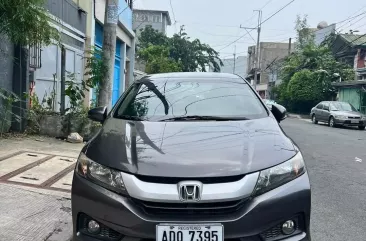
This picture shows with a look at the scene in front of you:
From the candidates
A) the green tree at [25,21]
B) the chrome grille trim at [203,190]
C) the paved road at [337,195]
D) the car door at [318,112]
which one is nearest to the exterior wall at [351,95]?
the car door at [318,112]

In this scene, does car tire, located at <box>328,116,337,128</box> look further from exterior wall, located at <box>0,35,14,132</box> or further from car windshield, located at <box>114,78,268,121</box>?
car windshield, located at <box>114,78,268,121</box>

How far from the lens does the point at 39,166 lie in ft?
18.2

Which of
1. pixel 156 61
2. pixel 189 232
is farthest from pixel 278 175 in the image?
pixel 156 61

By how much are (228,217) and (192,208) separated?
225 millimetres

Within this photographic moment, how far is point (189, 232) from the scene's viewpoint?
2355 mm

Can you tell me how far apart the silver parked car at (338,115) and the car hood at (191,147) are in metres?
17.2

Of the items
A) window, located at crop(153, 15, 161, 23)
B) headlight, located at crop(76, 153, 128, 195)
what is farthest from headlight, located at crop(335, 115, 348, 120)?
window, located at crop(153, 15, 161, 23)

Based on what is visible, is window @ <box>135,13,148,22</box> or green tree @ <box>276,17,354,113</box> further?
window @ <box>135,13,148,22</box>

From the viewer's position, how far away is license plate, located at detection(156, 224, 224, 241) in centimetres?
234

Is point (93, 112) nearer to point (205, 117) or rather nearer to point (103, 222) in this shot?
point (205, 117)

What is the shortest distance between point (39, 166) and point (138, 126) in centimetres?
292

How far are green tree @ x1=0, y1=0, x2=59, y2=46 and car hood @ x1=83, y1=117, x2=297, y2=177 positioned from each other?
9.05ft

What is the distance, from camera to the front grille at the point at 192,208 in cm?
239

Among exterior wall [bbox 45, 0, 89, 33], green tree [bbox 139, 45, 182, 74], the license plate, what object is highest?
green tree [bbox 139, 45, 182, 74]
